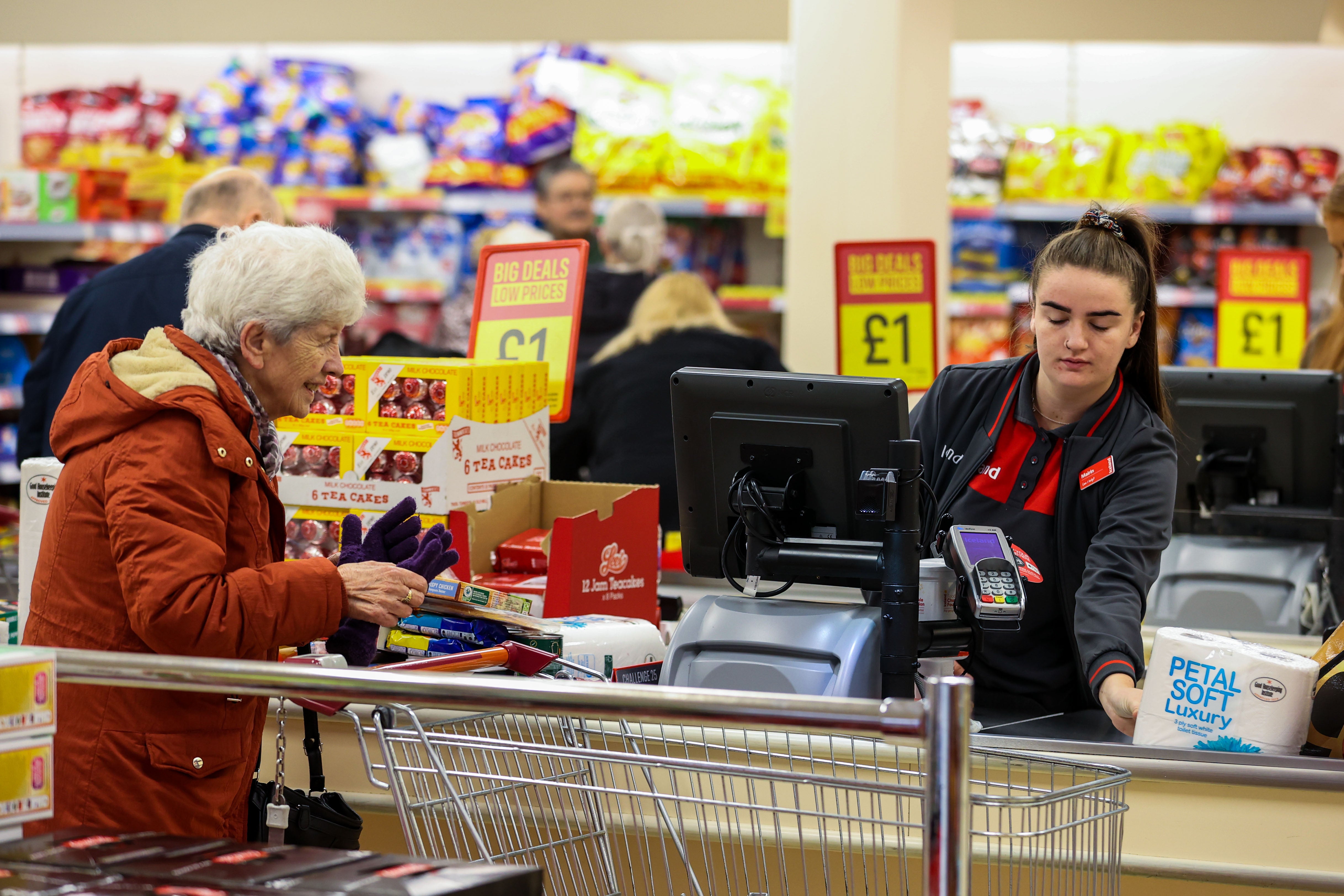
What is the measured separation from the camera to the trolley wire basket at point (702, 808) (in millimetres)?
1555

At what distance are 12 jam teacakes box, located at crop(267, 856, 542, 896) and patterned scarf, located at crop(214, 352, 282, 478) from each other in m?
0.84

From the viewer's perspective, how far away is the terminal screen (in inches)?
78.5

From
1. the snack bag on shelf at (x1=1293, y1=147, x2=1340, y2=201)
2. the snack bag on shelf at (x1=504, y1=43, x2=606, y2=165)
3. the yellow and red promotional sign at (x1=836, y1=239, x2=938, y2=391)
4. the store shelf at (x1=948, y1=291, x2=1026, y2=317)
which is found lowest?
the yellow and red promotional sign at (x1=836, y1=239, x2=938, y2=391)

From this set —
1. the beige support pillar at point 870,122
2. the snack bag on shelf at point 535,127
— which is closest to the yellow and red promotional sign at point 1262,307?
the beige support pillar at point 870,122

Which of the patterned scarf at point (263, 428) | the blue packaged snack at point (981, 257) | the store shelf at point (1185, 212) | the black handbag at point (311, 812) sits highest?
the store shelf at point (1185, 212)

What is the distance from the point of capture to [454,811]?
1.82 m

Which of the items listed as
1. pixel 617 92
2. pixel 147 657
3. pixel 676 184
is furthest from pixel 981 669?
pixel 617 92

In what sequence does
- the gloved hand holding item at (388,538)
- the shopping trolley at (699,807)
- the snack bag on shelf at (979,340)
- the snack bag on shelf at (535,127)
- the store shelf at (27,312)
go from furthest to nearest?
the snack bag on shelf at (535,127) < the snack bag on shelf at (979,340) < the store shelf at (27,312) < the gloved hand holding item at (388,538) < the shopping trolley at (699,807)

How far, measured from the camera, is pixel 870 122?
457cm

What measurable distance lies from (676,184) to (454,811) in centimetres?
447

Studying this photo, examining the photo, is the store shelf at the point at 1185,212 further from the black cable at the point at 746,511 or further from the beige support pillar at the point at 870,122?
the black cable at the point at 746,511

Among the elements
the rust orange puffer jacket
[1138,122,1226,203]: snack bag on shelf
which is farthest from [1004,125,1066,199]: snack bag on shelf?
the rust orange puffer jacket

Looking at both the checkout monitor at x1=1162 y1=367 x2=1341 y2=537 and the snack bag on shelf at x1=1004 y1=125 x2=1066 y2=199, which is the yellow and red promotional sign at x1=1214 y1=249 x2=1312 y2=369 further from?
the checkout monitor at x1=1162 y1=367 x2=1341 y2=537

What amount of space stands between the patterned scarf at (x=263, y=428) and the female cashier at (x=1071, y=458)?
3.35ft
